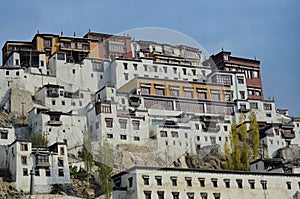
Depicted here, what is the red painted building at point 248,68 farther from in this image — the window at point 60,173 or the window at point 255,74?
the window at point 60,173

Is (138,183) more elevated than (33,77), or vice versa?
(33,77)

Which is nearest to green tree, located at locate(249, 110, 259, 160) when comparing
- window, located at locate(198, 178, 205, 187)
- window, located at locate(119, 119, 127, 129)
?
window, located at locate(198, 178, 205, 187)

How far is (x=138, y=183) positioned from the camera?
2277 centimetres

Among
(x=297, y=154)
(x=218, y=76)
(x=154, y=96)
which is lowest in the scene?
(x=297, y=154)

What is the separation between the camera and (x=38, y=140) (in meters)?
26.1

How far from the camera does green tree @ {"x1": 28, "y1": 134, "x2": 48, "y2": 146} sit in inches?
1017

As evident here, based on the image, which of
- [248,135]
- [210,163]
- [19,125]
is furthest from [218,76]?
[19,125]

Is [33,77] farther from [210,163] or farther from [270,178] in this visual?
[270,178]

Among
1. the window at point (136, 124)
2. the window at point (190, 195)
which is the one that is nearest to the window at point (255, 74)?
the window at point (136, 124)

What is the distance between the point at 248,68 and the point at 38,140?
55.4 feet

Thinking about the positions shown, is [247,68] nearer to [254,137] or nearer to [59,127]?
[254,137]

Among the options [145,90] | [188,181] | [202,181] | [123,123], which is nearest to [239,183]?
[202,181]

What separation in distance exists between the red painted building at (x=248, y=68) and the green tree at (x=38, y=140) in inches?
560

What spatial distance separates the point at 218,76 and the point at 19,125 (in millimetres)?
12132
